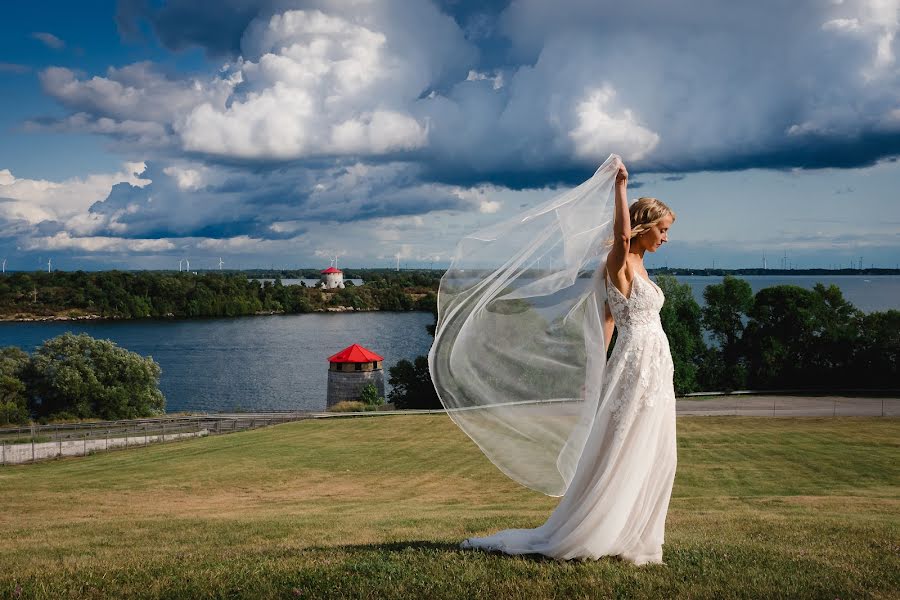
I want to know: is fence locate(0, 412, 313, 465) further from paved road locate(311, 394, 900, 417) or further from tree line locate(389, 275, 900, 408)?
tree line locate(389, 275, 900, 408)

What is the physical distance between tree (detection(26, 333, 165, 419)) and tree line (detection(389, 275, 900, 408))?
21.2 meters

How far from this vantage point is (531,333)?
23.8 feet

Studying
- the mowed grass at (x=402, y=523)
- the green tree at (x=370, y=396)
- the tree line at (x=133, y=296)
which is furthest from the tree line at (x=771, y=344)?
the tree line at (x=133, y=296)

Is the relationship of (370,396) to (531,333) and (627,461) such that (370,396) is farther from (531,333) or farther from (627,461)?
(627,461)

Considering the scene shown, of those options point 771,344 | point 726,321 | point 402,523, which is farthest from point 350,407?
point 402,523

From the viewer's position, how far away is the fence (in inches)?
1395

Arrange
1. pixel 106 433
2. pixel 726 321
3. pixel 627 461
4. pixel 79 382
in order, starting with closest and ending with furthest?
pixel 627 461, pixel 106 433, pixel 79 382, pixel 726 321

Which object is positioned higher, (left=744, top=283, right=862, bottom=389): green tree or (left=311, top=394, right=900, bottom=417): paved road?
(left=744, top=283, right=862, bottom=389): green tree

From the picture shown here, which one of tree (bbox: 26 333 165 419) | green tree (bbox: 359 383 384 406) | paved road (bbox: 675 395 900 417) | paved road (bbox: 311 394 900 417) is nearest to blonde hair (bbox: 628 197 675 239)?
paved road (bbox: 311 394 900 417)

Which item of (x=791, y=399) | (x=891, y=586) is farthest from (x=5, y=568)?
(x=791, y=399)

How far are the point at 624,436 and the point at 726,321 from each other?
215 feet

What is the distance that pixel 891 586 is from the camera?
604cm

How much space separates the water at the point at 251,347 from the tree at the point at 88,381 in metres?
10.2

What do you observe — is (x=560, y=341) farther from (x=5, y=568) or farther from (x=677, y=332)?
(x=677, y=332)
